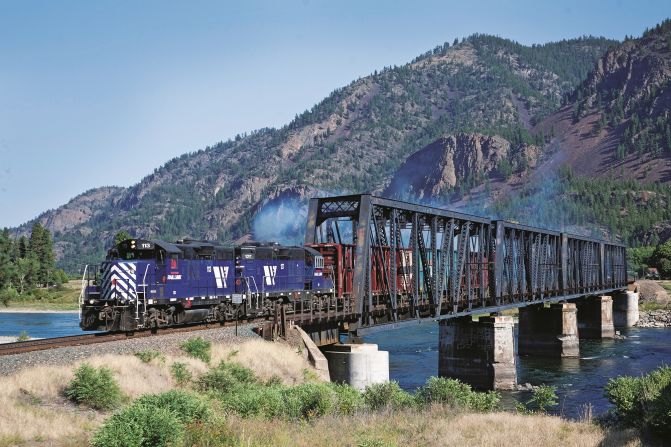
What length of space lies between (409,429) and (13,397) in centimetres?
Answer: 1161

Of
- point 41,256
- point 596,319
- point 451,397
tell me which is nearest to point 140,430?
point 451,397

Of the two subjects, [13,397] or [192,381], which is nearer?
[13,397]

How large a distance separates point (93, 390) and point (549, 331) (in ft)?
196

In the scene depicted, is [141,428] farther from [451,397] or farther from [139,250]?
[139,250]

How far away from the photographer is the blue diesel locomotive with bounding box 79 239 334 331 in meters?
33.0

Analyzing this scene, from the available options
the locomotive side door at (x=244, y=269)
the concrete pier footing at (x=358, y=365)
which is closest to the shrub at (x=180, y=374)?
the concrete pier footing at (x=358, y=365)

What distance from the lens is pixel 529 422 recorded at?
72.7 feet

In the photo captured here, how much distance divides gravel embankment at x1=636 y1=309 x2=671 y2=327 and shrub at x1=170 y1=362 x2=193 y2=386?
9303 centimetres

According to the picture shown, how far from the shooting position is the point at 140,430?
17.0 meters

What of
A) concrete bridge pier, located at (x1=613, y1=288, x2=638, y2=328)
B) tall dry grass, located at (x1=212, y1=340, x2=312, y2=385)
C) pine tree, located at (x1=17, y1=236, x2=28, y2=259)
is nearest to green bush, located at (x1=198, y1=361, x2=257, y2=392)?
tall dry grass, located at (x1=212, y1=340, x2=312, y2=385)

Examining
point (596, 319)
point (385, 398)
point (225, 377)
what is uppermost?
point (225, 377)

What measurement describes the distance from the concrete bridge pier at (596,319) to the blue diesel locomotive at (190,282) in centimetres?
5969

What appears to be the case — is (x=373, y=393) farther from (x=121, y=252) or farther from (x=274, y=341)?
(x=121, y=252)

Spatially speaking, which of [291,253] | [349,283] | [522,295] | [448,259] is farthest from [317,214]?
[522,295]
